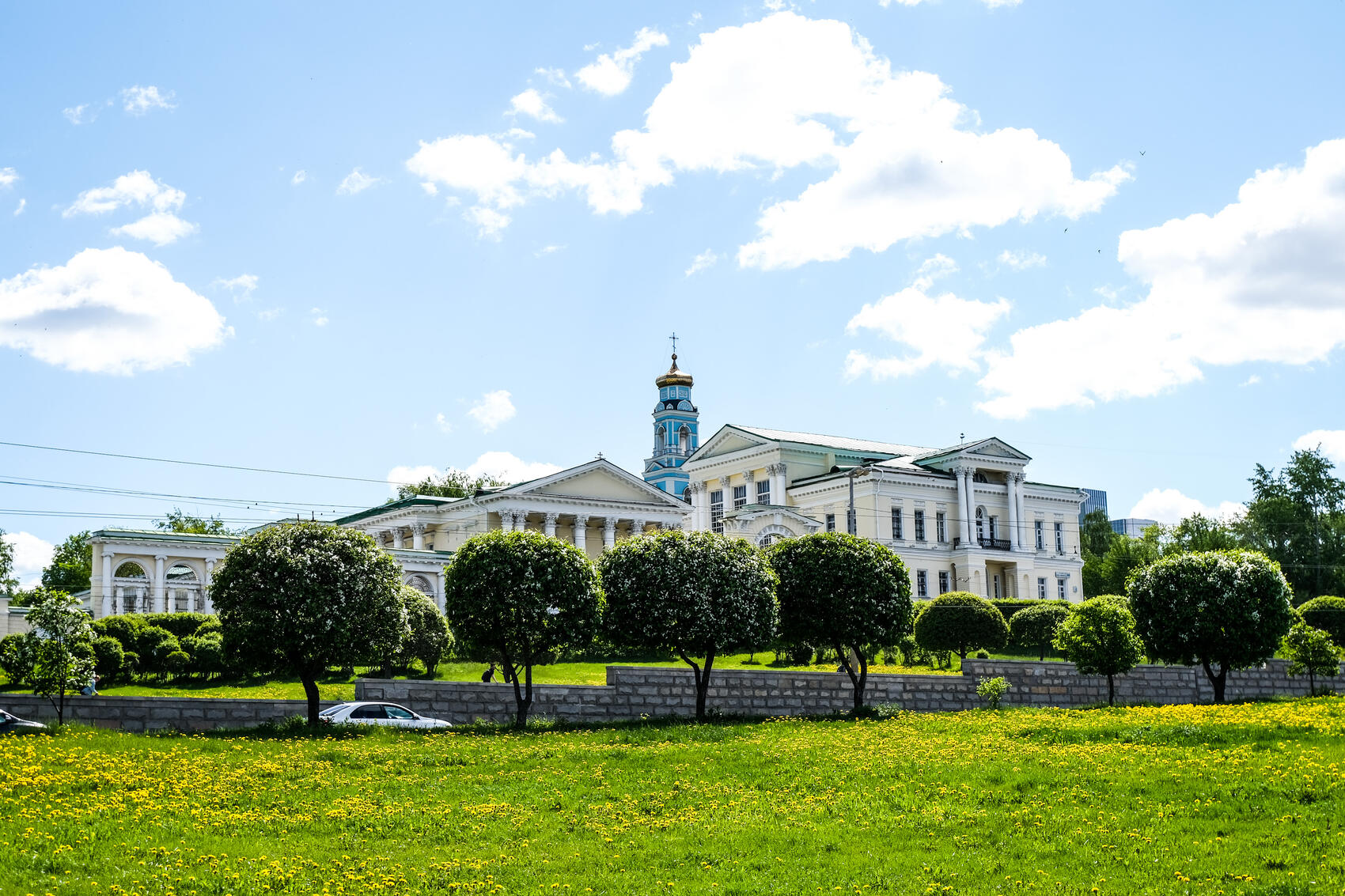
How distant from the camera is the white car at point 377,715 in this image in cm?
2723

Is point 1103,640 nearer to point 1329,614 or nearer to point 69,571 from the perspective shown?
point 1329,614

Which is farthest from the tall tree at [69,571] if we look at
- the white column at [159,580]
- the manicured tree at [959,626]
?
the manicured tree at [959,626]

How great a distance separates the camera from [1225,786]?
642 inches

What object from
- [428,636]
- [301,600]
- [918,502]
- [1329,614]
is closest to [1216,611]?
[1329,614]

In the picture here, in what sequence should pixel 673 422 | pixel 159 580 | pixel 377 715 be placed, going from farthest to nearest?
pixel 673 422 < pixel 159 580 < pixel 377 715

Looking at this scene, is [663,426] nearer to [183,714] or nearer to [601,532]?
[601,532]

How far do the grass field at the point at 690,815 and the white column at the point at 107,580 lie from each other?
3163 cm

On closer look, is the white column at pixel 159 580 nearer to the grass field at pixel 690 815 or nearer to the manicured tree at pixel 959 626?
the grass field at pixel 690 815

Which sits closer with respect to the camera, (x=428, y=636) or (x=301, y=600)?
(x=301, y=600)

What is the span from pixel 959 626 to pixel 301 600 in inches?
1126

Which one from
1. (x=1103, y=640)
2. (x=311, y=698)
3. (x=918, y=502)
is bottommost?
(x=311, y=698)

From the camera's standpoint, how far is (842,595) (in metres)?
32.2

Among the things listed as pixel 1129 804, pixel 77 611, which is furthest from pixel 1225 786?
pixel 77 611

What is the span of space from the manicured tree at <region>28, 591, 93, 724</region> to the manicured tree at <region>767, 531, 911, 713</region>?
1706 cm
